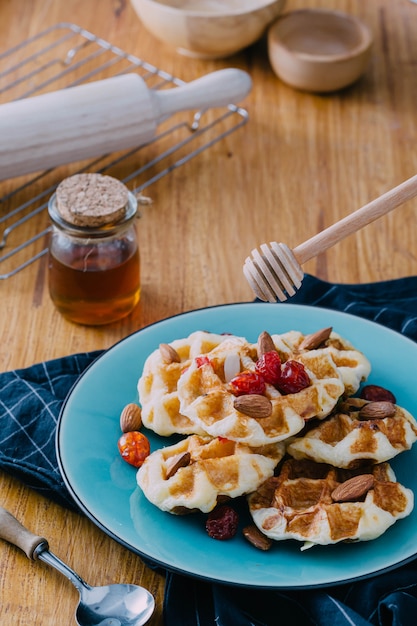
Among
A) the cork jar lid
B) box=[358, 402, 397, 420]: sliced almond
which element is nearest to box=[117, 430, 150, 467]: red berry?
box=[358, 402, 397, 420]: sliced almond

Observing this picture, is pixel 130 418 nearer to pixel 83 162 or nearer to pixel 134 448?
pixel 134 448

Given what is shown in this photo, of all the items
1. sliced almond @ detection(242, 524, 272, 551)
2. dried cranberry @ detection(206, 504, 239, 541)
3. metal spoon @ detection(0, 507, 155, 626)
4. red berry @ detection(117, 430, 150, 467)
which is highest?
red berry @ detection(117, 430, 150, 467)

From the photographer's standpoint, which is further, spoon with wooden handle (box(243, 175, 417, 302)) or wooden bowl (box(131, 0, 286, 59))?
wooden bowl (box(131, 0, 286, 59))

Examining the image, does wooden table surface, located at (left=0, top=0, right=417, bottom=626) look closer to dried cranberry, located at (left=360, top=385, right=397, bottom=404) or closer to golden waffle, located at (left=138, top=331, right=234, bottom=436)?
golden waffle, located at (left=138, top=331, right=234, bottom=436)

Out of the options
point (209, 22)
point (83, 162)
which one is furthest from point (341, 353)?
point (209, 22)

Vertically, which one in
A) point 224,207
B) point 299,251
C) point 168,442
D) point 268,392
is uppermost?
point 299,251

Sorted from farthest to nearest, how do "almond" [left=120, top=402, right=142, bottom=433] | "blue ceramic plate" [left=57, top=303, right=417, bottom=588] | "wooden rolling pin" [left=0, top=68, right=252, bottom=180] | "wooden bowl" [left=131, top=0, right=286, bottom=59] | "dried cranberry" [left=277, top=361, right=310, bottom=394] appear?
"wooden bowl" [left=131, top=0, right=286, bottom=59], "wooden rolling pin" [left=0, top=68, right=252, bottom=180], "almond" [left=120, top=402, right=142, bottom=433], "dried cranberry" [left=277, top=361, right=310, bottom=394], "blue ceramic plate" [left=57, top=303, right=417, bottom=588]

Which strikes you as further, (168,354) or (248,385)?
(168,354)
